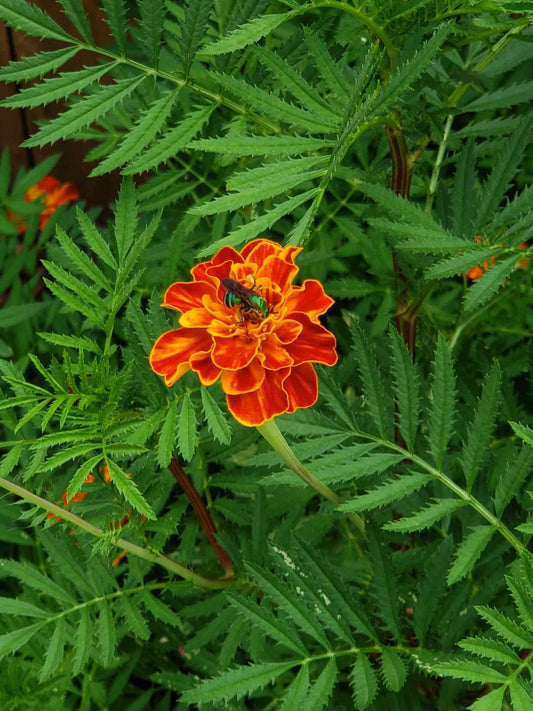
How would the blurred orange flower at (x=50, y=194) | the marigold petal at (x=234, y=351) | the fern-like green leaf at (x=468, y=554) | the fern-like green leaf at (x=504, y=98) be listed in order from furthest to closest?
the blurred orange flower at (x=50, y=194) < the fern-like green leaf at (x=504, y=98) < the fern-like green leaf at (x=468, y=554) < the marigold petal at (x=234, y=351)

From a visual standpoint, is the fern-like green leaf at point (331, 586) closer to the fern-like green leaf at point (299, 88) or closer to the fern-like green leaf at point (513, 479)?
the fern-like green leaf at point (513, 479)

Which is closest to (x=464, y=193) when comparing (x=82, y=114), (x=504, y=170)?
(x=504, y=170)

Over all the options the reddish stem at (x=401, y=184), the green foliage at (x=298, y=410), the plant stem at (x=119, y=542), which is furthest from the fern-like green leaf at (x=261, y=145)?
the plant stem at (x=119, y=542)

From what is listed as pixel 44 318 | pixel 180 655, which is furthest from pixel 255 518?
pixel 44 318

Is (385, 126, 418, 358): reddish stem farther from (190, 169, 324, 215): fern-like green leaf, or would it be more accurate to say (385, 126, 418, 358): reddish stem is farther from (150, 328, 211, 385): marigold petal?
(150, 328, 211, 385): marigold petal

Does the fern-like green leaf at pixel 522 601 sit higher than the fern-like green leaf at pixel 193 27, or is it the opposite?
the fern-like green leaf at pixel 193 27

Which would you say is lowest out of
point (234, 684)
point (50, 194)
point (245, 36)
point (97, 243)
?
point (50, 194)

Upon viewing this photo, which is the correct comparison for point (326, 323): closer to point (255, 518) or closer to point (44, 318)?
point (255, 518)

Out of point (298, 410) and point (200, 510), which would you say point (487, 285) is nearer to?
point (298, 410)
